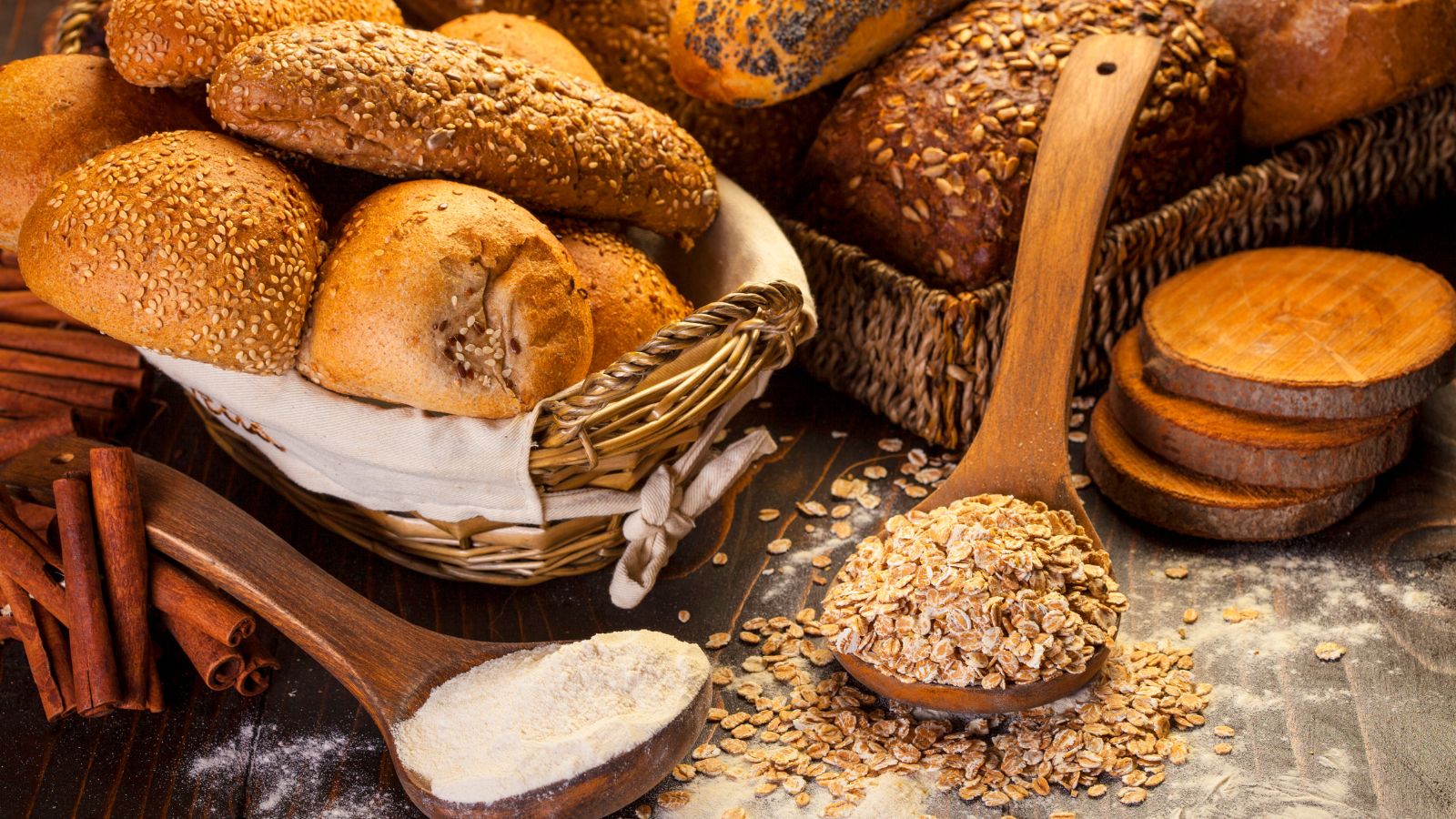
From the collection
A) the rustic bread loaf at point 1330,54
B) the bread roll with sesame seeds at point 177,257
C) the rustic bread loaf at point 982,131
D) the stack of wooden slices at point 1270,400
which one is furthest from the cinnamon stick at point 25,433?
the rustic bread loaf at point 1330,54

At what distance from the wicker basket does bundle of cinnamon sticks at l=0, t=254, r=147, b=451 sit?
35.5 inches

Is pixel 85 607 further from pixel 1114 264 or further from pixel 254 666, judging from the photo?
pixel 1114 264

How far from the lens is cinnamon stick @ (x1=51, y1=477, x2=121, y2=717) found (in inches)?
47.6

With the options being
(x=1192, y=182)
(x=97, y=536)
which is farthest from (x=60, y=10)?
(x=1192, y=182)

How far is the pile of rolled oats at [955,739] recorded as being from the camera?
1157 millimetres

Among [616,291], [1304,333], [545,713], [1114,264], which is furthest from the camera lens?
[1114,264]

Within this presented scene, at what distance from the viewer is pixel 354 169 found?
1399 mm

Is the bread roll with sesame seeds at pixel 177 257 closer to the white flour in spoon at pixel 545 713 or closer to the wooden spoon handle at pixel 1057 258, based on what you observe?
the white flour in spoon at pixel 545 713

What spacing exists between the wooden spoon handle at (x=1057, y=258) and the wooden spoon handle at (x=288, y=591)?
25.1 inches

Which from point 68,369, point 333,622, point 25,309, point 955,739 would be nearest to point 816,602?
point 955,739

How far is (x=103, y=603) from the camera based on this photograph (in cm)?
123

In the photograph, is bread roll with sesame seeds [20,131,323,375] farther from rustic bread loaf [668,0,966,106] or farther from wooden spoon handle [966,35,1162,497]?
wooden spoon handle [966,35,1162,497]

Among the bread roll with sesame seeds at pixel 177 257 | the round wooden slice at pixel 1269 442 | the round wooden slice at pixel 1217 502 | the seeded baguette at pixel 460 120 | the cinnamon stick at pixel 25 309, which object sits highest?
the seeded baguette at pixel 460 120

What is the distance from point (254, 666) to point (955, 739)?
0.69 metres
